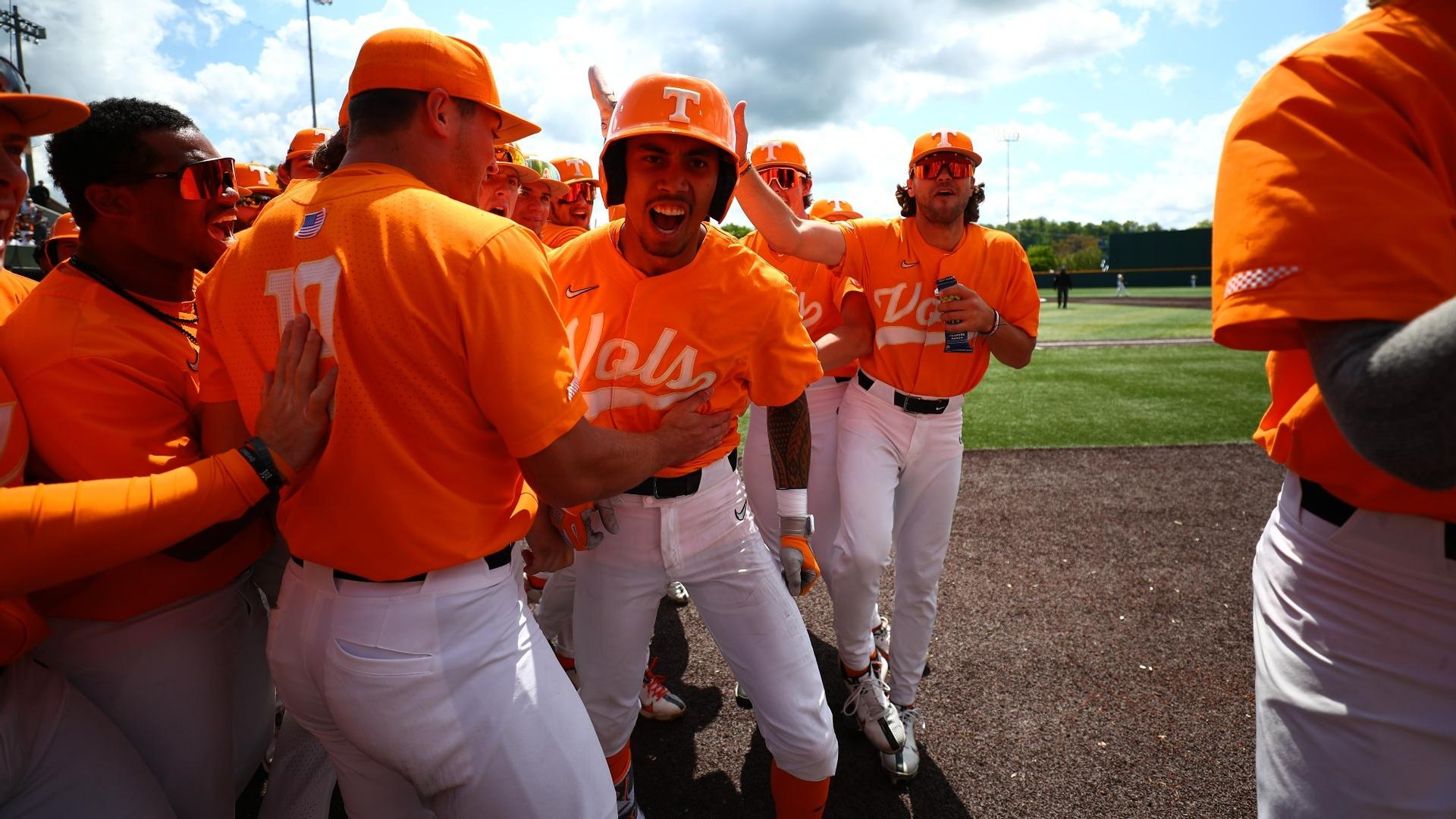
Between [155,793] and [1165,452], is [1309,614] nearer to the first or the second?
[155,793]

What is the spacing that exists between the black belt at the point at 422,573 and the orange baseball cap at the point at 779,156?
14.8ft

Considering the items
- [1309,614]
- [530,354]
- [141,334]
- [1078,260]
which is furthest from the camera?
[1078,260]

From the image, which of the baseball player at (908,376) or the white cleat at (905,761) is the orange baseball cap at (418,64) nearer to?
the baseball player at (908,376)

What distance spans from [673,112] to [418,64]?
0.86m

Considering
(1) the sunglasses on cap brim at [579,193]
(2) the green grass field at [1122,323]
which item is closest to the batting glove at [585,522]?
(1) the sunglasses on cap brim at [579,193]

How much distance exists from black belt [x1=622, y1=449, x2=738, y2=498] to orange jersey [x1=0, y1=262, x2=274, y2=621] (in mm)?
1342

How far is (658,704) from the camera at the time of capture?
3922 mm

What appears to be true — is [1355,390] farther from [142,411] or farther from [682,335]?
[142,411]

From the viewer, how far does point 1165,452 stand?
853cm

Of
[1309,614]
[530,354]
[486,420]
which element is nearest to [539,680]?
[486,420]

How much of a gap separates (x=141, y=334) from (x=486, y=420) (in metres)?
1.19

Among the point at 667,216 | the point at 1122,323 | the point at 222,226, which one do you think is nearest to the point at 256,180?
the point at 222,226

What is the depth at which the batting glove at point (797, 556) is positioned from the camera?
10.1 ft

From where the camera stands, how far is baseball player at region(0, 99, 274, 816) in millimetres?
1984
